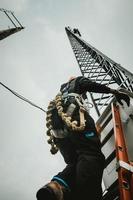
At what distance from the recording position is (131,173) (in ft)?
8.38

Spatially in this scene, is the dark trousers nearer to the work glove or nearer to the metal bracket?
the metal bracket

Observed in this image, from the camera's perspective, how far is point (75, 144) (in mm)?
2939

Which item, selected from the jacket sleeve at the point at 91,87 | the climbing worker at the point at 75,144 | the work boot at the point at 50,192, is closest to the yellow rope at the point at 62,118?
the climbing worker at the point at 75,144

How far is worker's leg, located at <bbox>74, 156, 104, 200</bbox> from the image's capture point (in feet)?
8.34

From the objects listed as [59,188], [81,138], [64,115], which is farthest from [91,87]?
[59,188]

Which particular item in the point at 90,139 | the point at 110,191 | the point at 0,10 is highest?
the point at 0,10

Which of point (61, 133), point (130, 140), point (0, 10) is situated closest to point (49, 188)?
point (61, 133)

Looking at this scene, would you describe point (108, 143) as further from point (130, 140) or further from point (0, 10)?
point (0, 10)

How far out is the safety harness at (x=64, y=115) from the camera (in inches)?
119

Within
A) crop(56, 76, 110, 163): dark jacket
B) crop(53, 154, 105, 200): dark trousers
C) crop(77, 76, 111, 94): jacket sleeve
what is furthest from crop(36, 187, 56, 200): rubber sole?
crop(77, 76, 111, 94): jacket sleeve

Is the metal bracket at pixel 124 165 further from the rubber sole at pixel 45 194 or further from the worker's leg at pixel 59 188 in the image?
the rubber sole at pixel 45 194

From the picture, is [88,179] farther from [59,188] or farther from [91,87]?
[91,87]

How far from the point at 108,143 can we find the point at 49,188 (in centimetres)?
149

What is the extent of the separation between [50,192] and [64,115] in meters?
1.00
